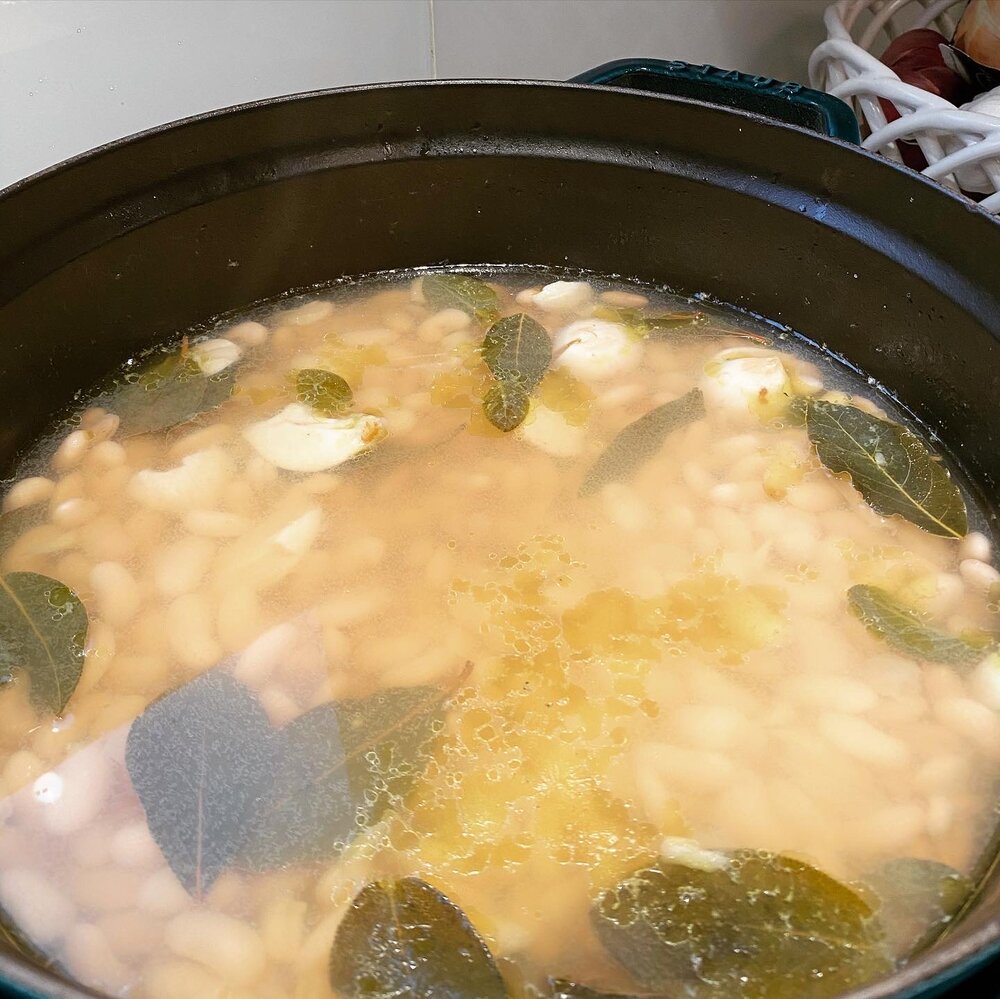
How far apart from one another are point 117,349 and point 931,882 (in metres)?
1.06

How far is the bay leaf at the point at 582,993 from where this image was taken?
29.7 inches

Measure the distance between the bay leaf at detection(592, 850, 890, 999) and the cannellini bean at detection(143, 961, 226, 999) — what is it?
30cm

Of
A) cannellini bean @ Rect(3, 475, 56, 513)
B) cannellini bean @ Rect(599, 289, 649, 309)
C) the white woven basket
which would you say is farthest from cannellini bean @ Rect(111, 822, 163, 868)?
the white woven basket

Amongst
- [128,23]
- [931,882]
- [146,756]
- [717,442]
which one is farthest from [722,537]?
[128,23]

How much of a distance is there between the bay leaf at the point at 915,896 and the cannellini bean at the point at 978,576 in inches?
12.5

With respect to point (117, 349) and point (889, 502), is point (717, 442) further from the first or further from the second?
point (117, 349)

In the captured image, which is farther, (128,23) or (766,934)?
(128,23)

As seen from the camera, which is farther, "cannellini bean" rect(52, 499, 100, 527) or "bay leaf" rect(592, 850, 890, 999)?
"cannellini bean" rect(52, 499, 100, 527)

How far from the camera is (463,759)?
0.89 meters

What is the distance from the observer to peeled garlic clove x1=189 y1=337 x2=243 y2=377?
4.21ft

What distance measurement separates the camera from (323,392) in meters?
1.25

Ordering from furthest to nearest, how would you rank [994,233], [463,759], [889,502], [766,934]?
[889,502], [994,233], [463,759], [766,934]

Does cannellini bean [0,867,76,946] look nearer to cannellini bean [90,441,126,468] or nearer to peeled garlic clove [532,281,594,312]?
cannellini bean [90,441,126,468]

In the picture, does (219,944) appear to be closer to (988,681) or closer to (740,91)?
(988,681)
